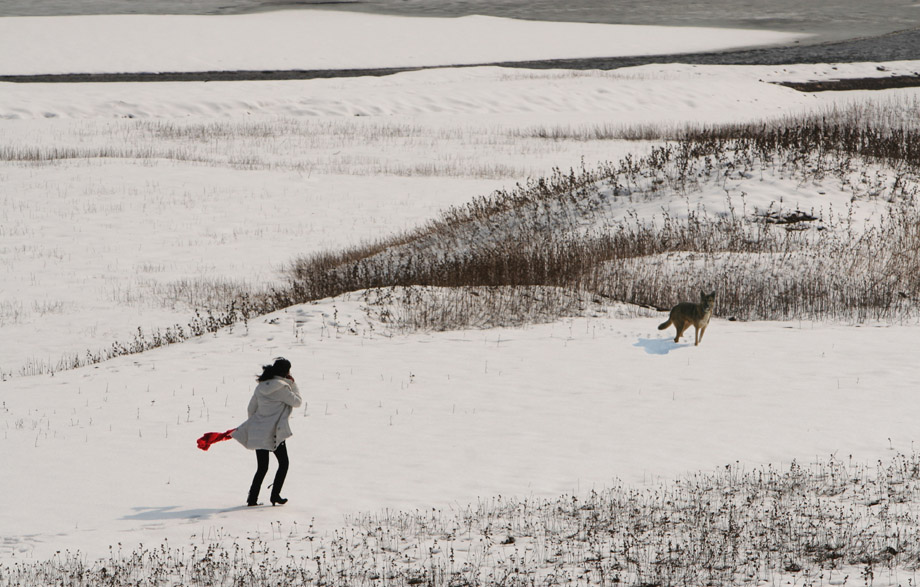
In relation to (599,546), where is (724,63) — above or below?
above

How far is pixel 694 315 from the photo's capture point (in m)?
14.3

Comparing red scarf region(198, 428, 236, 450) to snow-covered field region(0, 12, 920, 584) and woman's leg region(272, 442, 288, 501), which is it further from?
snow-covered field region(0, 12, 920, 584)

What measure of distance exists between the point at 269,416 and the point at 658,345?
822 centimetres

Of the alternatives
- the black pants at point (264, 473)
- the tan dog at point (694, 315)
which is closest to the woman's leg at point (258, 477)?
the black pants at point (264, 473)

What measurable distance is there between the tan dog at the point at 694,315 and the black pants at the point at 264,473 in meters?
7.28

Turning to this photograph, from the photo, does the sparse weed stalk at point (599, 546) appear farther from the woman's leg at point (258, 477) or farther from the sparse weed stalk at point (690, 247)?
the sparse weed stalk at point (690, 247)

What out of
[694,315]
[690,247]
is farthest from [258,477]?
[690,247]

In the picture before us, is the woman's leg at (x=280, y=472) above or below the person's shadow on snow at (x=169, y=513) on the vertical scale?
above

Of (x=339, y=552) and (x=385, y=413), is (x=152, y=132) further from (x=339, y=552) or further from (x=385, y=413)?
(x=339, y=552)

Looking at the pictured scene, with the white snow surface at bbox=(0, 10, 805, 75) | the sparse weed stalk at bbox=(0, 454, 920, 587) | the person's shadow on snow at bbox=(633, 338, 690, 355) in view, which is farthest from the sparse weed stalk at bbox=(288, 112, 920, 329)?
the white snow surface at bbox=(0, 10, 805, 75)

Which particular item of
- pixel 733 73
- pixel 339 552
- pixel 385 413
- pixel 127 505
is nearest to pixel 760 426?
pixel 385 413

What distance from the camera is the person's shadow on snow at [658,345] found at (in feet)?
49.4

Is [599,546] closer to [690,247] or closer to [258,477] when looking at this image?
[258,477]

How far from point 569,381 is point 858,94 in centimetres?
5137
